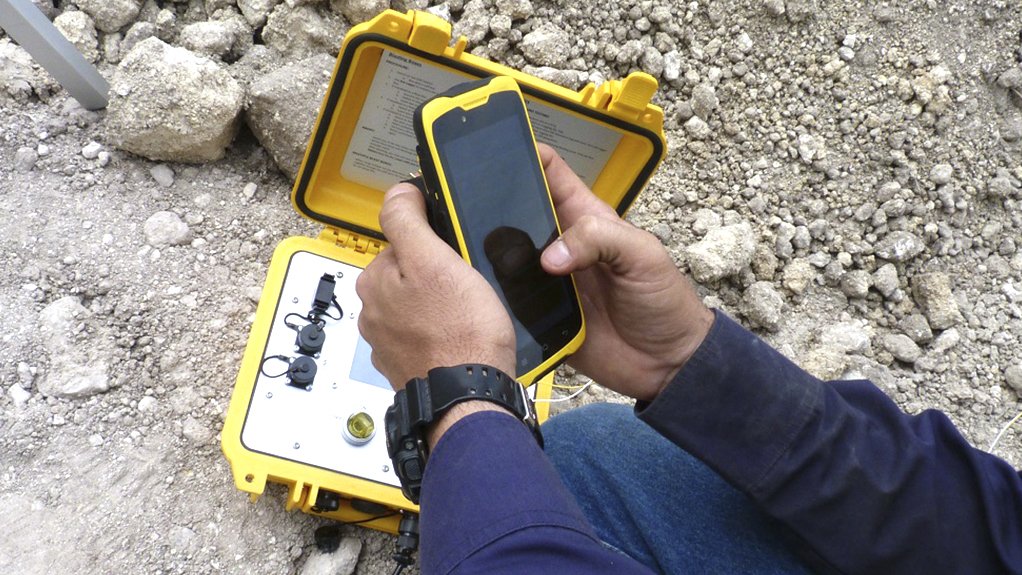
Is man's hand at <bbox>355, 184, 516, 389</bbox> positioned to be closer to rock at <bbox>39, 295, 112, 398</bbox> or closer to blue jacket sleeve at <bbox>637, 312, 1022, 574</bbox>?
blue jacket sleeve at <bbox>637, 312, 1022, 574</bbox>

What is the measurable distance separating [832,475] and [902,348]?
79 centimetres

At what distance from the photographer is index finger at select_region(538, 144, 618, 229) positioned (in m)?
1.16

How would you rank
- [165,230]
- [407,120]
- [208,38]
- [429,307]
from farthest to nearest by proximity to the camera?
[208,38]
[165,230]
[407,120]
[429,307]

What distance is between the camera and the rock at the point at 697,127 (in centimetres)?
177

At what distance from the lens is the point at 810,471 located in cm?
107

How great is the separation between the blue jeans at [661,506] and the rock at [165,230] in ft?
2.60

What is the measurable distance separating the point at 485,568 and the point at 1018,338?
154cm

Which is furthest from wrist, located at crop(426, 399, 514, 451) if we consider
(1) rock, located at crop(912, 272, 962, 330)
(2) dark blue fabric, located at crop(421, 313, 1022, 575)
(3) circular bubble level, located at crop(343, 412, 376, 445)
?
(1) rock, located at crop(912, 272, 962, 330)

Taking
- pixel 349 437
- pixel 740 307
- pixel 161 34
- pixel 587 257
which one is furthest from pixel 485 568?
pixel 161 34

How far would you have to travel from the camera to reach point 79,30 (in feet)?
5.18

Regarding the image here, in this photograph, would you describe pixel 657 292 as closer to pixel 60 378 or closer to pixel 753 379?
pixel 753 379

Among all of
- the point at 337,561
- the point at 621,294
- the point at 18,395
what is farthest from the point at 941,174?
the point at 18,395

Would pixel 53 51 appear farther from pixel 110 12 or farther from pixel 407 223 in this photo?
pixel 407 223

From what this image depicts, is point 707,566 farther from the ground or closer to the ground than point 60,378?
farther from the ground
